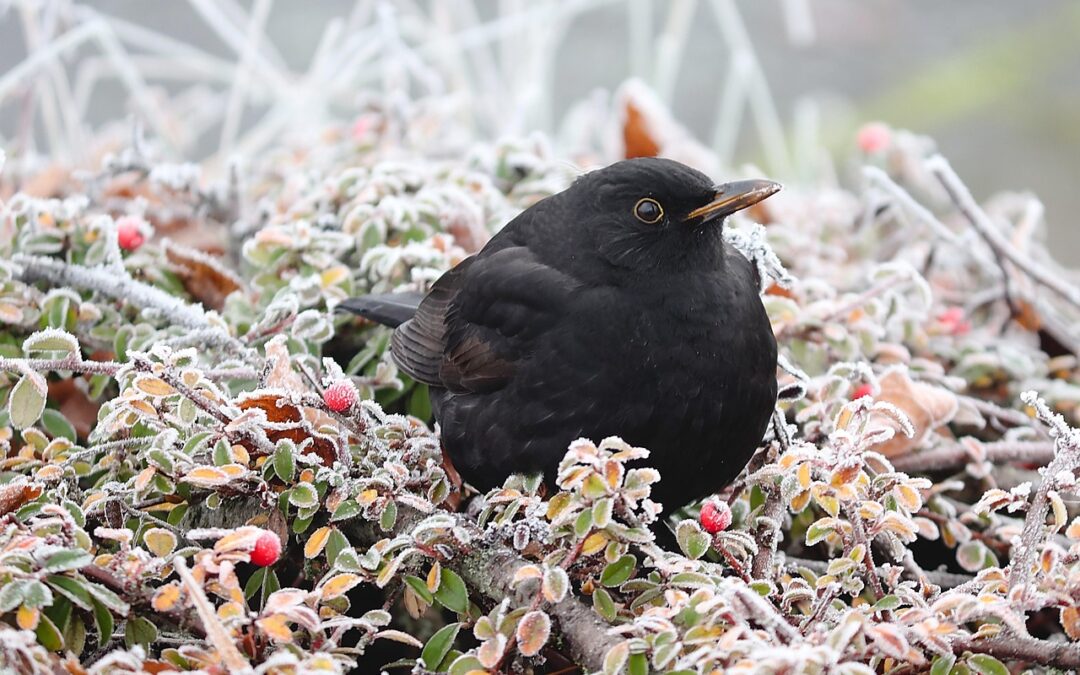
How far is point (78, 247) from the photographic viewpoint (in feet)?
7.93

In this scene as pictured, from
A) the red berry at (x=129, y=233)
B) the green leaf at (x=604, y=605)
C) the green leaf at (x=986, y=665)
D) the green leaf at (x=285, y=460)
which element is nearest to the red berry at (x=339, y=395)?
the green leaf at (x=285, y=460)

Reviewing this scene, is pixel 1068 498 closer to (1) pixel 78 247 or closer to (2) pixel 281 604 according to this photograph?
(2) pixel 281 604

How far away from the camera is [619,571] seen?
165 centimetres

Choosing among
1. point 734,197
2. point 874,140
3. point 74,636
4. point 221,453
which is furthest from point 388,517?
point 874,140

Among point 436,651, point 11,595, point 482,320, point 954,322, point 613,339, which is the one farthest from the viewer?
point 954,322

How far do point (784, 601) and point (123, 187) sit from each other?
7.44 ft

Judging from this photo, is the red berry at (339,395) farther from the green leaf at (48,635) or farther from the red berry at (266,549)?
the green leaf at (48,635)

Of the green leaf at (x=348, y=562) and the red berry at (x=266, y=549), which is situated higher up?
the red berry at (x=266, y=549)

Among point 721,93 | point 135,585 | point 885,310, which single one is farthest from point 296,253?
point 721,93

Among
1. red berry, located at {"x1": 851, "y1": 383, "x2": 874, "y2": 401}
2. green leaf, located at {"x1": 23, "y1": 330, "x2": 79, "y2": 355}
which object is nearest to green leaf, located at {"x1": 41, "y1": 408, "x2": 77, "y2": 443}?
green leaf, located at {"x1": 23, "y1": 330, "x2": 79, "y2": 355}

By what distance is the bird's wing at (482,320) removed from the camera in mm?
2146

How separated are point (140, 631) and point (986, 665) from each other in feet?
3.69

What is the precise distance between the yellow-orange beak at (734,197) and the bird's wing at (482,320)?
28cm

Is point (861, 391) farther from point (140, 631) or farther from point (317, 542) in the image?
point (140, 631)
